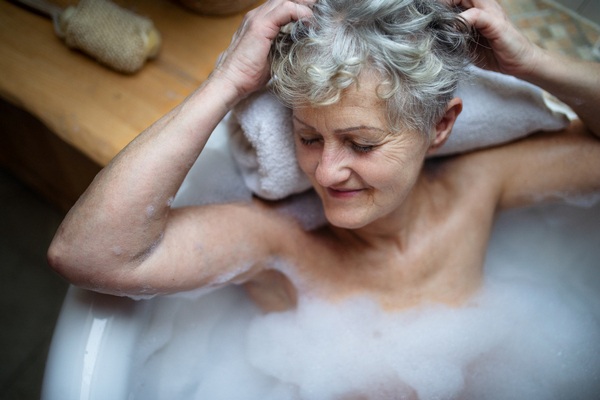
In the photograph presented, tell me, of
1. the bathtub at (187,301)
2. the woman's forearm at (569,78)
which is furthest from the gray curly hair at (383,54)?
the bathtub at (187,301)

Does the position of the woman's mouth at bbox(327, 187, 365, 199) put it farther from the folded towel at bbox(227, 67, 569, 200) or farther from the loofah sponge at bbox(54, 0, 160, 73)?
the loofah sponge at bbox(54, 0, 160, 73)

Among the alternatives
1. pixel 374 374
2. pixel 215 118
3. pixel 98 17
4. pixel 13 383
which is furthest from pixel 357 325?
pixel 13 383

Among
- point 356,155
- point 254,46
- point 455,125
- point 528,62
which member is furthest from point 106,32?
point 528,62

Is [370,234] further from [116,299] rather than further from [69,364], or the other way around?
[69,364]

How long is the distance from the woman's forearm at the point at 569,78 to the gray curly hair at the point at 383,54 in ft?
0.82

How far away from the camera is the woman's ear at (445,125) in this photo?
0.97m

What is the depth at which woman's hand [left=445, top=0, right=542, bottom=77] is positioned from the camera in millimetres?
940

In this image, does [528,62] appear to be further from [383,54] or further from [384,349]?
[384,349]

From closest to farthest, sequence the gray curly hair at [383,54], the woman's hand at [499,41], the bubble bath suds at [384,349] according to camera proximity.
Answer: the gray curly hair at [383,54], the woman's hand at [499,41], the bubble bath suds at [384,349]

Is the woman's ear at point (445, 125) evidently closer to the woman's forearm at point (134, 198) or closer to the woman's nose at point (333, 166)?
the woman's nose at point (333, 166)

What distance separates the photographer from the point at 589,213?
4.66 ft

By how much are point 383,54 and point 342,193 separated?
284mm

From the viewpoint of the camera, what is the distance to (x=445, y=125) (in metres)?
1.01

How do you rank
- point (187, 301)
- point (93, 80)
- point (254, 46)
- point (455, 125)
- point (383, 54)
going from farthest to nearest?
point (93, 80) → point (187, 301) → point (455, 125) → point (254, 46) → point (383, 54)
